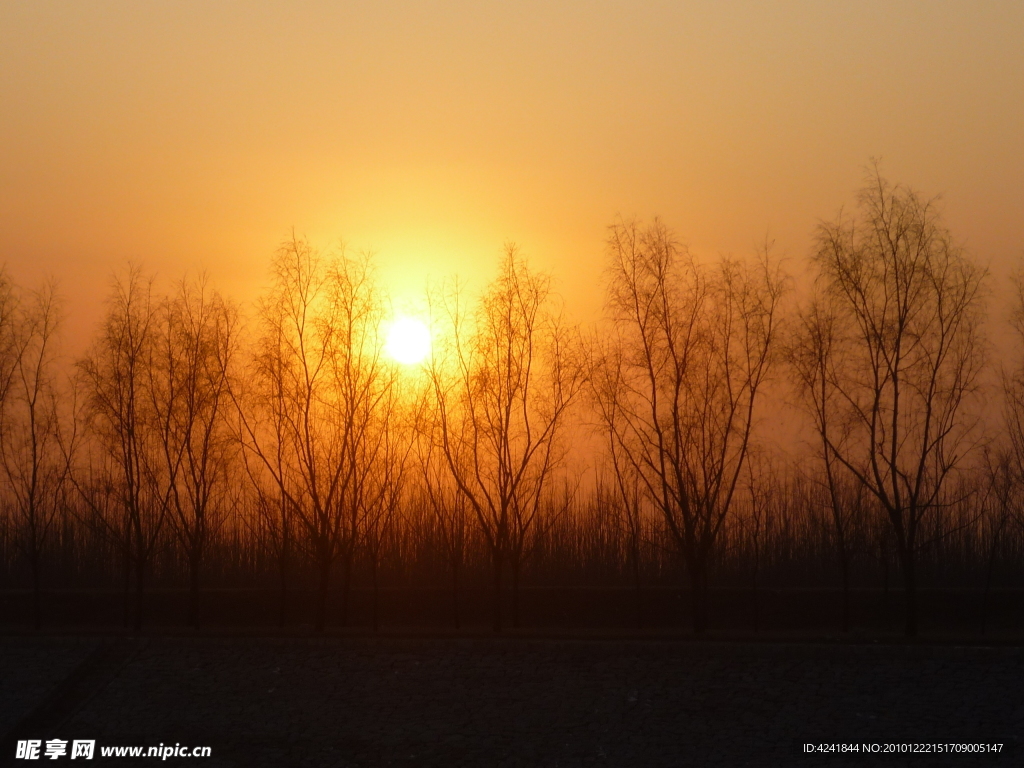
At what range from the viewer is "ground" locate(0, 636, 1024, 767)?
44.5 feet

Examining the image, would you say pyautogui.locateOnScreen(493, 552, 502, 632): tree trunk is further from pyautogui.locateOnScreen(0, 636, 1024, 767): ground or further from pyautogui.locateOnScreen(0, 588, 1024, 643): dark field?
pyautogui.locateOnScreen(0, 636, 1024, 767): ground

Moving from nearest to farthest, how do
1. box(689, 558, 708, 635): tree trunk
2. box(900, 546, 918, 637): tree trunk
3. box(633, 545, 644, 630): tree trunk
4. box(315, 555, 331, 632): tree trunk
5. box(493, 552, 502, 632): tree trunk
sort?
box(900, 546, 918, 637): tree trunk, box(689, 558, 708, 635): tree trunk, box(493, 552, 502, 632): tree trunk, box(315, 555, 331, 632): tree trunk, box(633, 545, 644, 630): tree trunk

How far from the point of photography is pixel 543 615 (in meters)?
24.9

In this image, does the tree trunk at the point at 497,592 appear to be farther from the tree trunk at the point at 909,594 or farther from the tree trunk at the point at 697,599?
the tree trunk at the point at 909,594

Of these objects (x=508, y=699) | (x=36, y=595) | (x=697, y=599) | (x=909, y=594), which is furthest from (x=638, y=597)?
(x=36, y=595)

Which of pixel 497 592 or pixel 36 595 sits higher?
pixel 36 595

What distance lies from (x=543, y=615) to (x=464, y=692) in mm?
9773

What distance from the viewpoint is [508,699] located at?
14961 mm

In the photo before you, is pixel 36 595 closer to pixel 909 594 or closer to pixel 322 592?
pixel 322 592

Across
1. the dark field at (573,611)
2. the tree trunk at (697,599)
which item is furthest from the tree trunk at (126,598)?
the tree trunk at (697,599)

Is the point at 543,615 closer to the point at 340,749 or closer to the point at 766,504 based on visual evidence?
the point at 766,504

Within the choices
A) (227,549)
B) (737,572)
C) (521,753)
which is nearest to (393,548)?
(227,549)

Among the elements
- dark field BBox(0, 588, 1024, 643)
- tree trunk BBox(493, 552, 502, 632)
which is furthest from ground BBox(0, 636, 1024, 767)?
dark field BBox(0, 588, 1024, 643)

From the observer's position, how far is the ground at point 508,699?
44.5ft
